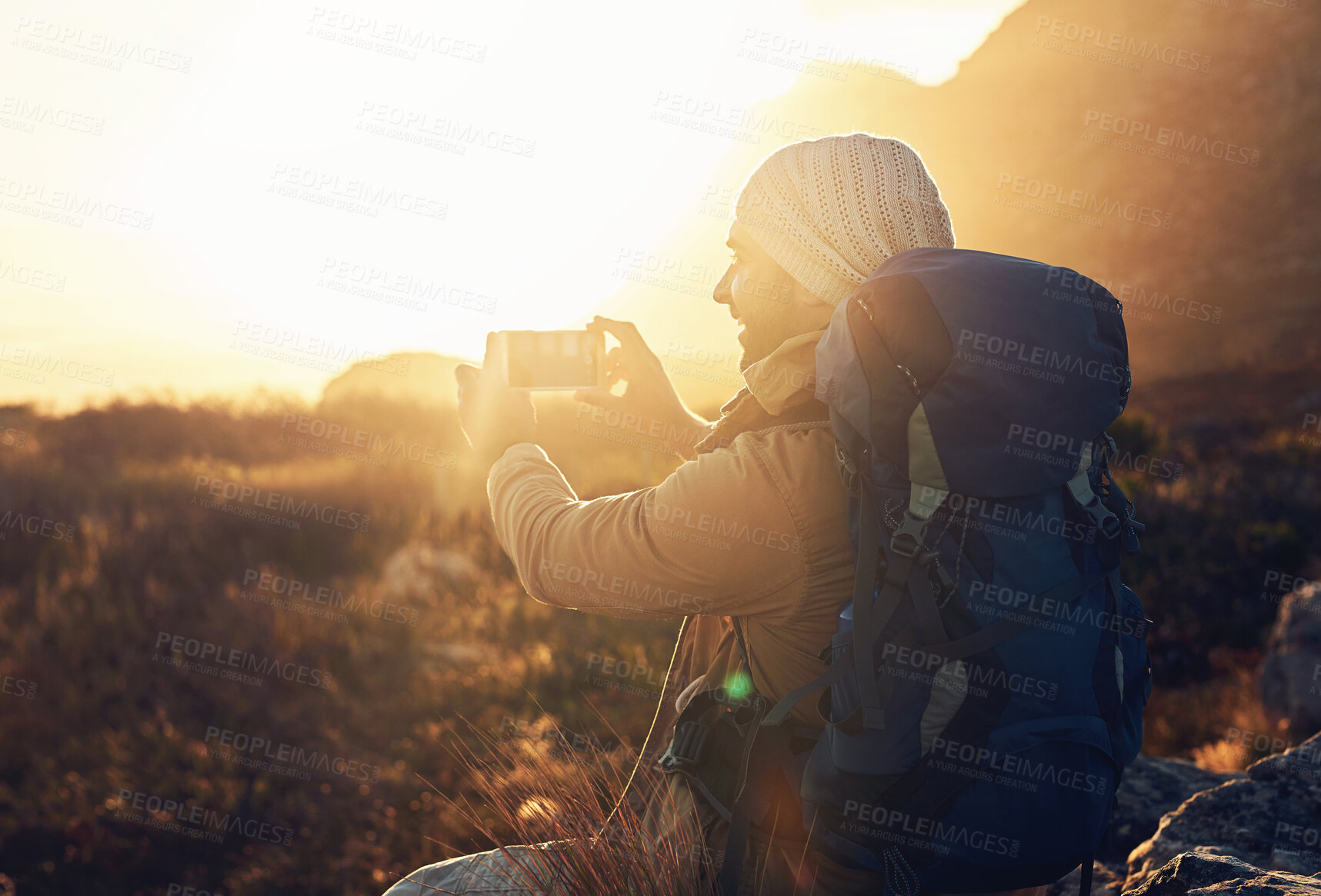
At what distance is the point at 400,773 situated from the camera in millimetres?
4820

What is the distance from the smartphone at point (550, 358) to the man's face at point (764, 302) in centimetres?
72

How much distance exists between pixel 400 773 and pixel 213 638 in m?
2.30

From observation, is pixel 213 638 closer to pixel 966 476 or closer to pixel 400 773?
pixel 400 773

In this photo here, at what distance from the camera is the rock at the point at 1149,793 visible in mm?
2873
